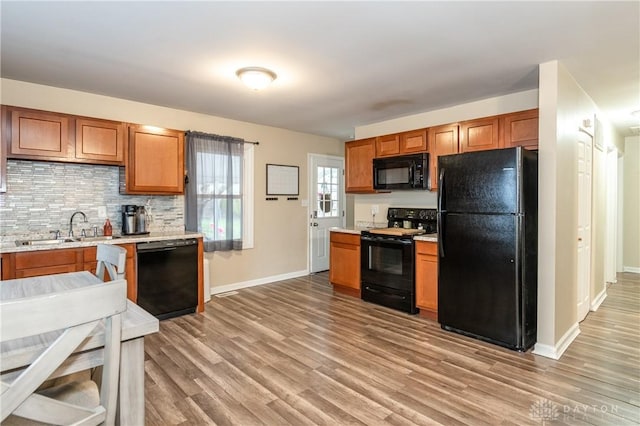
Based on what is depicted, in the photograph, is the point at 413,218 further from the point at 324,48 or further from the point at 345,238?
the point at 324,48

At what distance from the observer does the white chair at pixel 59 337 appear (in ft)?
3.05

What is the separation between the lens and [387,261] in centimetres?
405

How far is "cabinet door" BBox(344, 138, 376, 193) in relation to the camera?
15.4ft

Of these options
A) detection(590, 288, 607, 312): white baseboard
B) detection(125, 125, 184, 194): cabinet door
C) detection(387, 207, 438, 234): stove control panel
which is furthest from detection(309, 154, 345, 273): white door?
detection(590, 288, 607, 312): white baseboard

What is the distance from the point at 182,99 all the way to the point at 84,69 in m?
1.02

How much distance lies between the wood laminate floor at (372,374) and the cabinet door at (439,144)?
166 cm

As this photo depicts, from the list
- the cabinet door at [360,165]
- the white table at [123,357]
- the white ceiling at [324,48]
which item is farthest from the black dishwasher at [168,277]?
the cabinet door at [360,165]

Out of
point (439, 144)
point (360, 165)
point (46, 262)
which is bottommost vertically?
point (46, 262)

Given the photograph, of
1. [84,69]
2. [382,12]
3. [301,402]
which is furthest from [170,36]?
[301,402]

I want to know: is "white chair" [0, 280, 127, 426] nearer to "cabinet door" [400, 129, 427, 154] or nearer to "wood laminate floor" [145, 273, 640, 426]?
"wood laminate floor" [145, 273, 640, 426]

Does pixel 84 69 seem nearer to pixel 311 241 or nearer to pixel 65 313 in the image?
pixel 65 313

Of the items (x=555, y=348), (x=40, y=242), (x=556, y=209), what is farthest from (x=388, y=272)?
(x=40, y=242)

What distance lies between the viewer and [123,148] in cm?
363

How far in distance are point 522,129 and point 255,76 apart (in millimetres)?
2553
